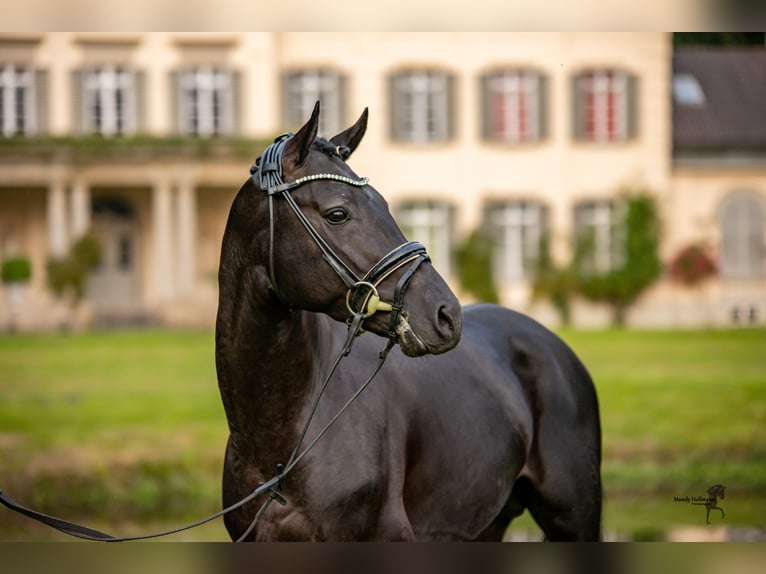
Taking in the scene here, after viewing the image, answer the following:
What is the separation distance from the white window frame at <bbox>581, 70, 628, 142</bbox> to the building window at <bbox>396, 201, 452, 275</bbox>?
348 cm

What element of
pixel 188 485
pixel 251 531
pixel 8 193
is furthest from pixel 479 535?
pixel 8 193

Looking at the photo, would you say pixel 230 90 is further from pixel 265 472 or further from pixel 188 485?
pixel 265 472

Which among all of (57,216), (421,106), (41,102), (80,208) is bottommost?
(57,216)

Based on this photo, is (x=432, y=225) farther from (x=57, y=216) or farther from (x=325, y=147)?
(x=325, y=147)

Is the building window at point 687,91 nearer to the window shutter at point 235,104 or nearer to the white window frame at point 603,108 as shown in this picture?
the white window frame at point 603,108

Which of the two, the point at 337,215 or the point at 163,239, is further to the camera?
the point at 163,239

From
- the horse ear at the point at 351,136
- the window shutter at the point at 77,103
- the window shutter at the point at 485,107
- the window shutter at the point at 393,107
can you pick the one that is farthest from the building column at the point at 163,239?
the horse ear at the point at 351,136

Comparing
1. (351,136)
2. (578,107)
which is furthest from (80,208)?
(351,136)

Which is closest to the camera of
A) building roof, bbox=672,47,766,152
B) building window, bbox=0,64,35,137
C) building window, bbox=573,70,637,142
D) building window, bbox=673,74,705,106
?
building window, bbox=0,64,35,137

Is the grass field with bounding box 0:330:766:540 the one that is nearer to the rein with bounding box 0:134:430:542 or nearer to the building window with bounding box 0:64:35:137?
the rein with bounding box 0:134:430:542

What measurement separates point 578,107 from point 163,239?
9291mm

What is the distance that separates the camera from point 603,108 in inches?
1057

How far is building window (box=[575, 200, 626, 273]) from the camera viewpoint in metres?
25.8

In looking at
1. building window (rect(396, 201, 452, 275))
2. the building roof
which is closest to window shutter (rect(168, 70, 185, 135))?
building window (rect(396, 201, 452, 275))
